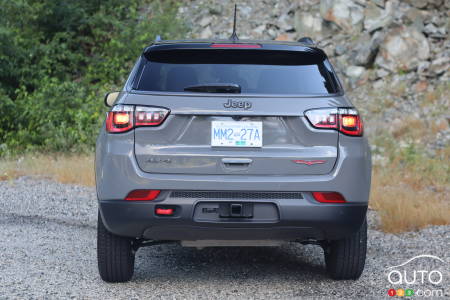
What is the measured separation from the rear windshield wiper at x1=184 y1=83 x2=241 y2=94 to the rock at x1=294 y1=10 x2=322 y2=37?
1392 cm


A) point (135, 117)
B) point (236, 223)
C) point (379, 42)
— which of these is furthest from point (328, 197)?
point (379, 42)

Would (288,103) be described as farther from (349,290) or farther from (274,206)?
(349,290)

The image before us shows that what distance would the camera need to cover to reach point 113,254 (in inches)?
196

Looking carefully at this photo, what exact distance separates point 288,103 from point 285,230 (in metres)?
0.82

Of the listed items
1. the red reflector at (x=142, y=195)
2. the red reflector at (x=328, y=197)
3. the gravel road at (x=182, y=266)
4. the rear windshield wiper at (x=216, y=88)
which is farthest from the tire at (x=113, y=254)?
the red reflector at (x=328, y=197)

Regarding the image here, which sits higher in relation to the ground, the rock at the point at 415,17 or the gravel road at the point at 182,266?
the rock at the point at 415,17

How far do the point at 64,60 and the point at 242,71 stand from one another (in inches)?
584

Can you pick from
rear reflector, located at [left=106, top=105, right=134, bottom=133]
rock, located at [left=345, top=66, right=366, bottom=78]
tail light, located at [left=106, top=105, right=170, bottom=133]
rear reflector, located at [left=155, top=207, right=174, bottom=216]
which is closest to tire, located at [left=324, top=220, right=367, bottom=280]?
rear reflector, located at [left=155, top=207, right=174, bottom=216]

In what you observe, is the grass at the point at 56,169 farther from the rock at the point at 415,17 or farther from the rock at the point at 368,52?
the rock at the point at 415,17

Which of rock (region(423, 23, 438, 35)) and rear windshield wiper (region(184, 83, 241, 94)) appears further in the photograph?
rock (region(423, 23, 438, 35))

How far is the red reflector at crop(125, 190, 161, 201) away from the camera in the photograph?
14.6 ft

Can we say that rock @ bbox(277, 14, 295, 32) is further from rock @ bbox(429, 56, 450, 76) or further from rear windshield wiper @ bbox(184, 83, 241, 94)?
rear windshield wiper @ bbox(184, 83, 241, 94)

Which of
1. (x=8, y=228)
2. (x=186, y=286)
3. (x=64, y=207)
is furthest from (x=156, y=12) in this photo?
(x=186, y=286)

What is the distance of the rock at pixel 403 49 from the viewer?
1611 cm
